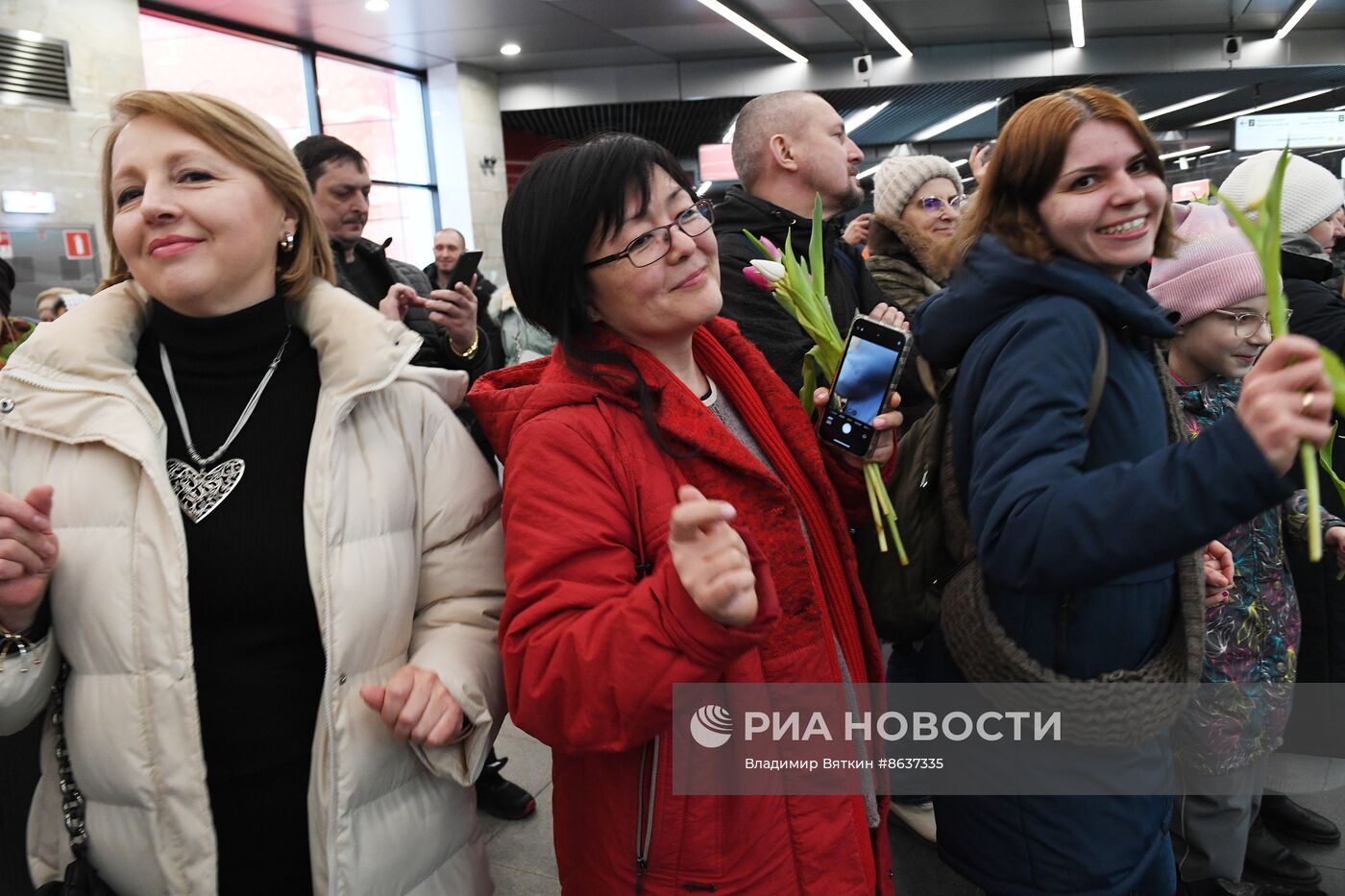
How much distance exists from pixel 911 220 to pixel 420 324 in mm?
1807

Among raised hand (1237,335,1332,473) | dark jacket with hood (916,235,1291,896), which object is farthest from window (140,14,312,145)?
raised hand (1237,335,1332,473)

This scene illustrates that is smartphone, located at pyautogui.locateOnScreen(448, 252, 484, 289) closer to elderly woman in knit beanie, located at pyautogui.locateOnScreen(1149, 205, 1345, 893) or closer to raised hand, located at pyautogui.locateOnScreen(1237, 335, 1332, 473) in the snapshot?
elderly woman in knit beanie, located at pyautogui.locateOnScreen(1149, 205, 1345, 893)

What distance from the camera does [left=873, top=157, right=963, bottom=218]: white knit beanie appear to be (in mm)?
3232

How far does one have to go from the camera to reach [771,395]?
139 centimetres

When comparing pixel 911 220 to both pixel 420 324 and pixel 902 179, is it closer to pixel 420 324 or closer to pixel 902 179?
pixel 902 179

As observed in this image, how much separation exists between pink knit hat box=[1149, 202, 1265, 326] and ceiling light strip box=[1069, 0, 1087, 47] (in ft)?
29.5

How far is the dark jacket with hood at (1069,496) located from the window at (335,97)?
24.0 ft

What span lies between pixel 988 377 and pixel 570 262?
630 mm

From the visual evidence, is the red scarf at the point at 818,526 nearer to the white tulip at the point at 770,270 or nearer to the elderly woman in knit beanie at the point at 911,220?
the white tulip at the point at 770,270

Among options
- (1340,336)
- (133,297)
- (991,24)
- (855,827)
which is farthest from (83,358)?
(991,24)

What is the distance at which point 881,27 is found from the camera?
9930mm

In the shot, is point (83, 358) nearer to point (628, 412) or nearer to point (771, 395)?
point (628, 412)

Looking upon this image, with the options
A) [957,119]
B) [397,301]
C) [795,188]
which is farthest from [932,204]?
[957,119]

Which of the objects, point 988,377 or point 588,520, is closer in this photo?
point 588,520
